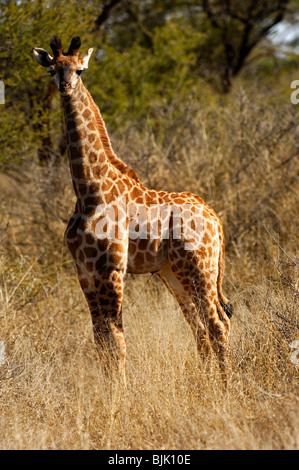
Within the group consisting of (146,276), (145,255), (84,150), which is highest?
(84,150)

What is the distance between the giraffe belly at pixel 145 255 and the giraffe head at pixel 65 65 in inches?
51.6

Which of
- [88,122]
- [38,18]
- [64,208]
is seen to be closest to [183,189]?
[64,208]

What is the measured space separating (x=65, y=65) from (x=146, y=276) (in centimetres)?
351

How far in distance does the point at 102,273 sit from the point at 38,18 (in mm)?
4914

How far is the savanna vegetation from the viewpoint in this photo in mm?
4129

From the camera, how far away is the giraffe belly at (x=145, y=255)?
15.7 ft

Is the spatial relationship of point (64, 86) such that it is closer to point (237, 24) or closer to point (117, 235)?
point (117, 235)

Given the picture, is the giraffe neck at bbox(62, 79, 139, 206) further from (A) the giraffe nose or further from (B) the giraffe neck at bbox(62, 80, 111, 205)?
(A) the giraffe nose

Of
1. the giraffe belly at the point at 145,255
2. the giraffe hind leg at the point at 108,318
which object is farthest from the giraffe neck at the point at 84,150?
the giraffe hind leg at the point at 108,318

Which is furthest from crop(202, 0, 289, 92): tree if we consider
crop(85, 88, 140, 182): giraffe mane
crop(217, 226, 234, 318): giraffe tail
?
crop(85, 88, 140, 182): giraffe mane

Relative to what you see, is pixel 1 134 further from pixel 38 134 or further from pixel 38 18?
pixel 38 18

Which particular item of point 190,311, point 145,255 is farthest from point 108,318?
point 190,311

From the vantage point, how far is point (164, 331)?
539 cm

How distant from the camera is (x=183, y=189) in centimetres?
823
